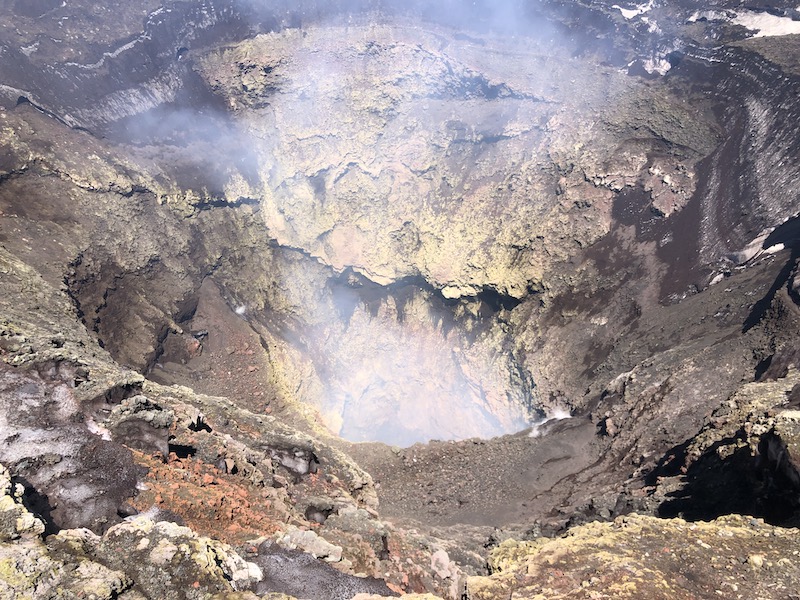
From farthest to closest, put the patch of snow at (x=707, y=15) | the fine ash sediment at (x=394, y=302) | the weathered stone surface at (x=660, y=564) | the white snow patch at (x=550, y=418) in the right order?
the patch of snow at (x=707, y=15) < the white snow patch at (x=550, y=418) < the fine ash sediment at (x=394, y=302) < the weathered stone surface at (x=660, y=564)

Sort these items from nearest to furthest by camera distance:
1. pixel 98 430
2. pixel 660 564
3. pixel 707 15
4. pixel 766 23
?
1. pixel 660 564
2. pixel 98 430
3. pixel 766 23
4. pixel 707 15

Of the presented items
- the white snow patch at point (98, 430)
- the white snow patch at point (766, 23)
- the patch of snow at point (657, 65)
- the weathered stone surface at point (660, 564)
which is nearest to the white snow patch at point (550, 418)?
the weathered stone surface at point (660, 564)

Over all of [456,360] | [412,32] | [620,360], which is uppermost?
[412,32]

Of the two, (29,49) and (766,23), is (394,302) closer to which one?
(29,49)

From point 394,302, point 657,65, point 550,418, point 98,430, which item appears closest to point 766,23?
point 657,65

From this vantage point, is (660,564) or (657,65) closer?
(660,564)

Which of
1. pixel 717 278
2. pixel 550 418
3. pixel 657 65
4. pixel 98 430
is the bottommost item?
pixel 550 418

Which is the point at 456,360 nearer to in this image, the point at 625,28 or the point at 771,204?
the point at 771,204

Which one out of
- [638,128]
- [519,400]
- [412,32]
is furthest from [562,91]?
[519,400]

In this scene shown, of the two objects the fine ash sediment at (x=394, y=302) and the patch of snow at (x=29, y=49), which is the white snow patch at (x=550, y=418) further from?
the patch of snow at (x=29, y=49)
